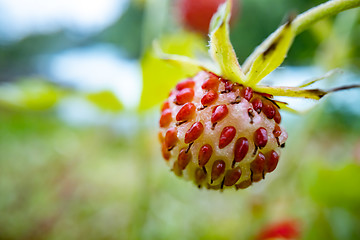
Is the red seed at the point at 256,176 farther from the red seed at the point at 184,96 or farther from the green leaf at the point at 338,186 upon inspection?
the green leaf at the point at 338,186

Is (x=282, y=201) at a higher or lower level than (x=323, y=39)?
lower

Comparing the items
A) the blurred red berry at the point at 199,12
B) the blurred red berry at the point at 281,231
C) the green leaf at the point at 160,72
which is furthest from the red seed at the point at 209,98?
the blurred red berry at the point at 199,12

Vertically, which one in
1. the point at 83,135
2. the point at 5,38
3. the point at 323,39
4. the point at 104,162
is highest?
the point at 5,38

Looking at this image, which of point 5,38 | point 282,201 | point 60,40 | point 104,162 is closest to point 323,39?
point 282,201

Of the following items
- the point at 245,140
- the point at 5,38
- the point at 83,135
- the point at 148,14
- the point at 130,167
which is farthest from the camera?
the point at 5,38

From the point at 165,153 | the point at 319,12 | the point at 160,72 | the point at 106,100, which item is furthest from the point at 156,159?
the point at 319,12

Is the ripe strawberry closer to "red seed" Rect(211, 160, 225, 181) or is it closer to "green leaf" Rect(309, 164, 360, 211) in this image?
"red seed" Rect(211, 160, 225, 181)

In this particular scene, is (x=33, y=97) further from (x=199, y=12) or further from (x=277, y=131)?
(x=277, y=131)

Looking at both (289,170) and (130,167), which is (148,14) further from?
(130,167)
